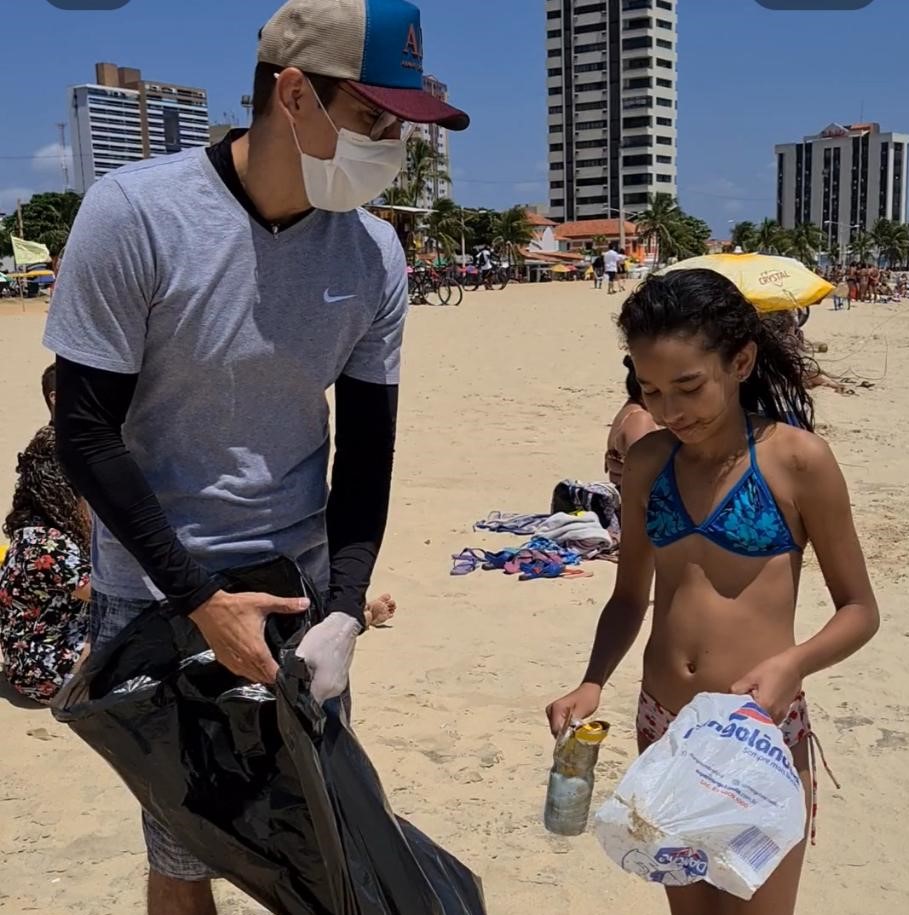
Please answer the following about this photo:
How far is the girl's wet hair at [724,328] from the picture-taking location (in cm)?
194

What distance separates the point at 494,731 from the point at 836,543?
217 centimetres

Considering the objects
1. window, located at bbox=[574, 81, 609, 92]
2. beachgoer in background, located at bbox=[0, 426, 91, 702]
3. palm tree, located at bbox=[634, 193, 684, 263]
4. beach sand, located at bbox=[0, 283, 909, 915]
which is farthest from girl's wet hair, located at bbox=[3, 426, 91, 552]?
window, located at bbox=[574, 81, 609, 92]

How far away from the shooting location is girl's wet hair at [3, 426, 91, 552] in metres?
3.84

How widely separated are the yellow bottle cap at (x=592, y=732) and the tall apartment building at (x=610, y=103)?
370 feet

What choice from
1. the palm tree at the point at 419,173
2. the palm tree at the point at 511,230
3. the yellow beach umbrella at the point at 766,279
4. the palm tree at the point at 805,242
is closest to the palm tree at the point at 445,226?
the palm tree at the point at 419,173

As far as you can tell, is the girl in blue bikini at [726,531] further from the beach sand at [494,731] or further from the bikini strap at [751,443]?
the beach sand at [494,731]

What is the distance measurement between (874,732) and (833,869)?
0.96 meters

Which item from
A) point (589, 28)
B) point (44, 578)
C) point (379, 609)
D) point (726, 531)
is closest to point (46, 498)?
point (44, 578)

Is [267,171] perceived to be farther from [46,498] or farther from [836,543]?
[46,498]

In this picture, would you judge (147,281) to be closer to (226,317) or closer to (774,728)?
(226,317)

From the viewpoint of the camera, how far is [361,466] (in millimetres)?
2125

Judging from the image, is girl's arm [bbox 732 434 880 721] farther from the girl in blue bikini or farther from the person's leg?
the person's leg

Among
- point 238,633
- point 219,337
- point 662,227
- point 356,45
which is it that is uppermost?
point 662,227

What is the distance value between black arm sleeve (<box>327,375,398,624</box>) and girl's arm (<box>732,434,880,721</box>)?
0.81 m
